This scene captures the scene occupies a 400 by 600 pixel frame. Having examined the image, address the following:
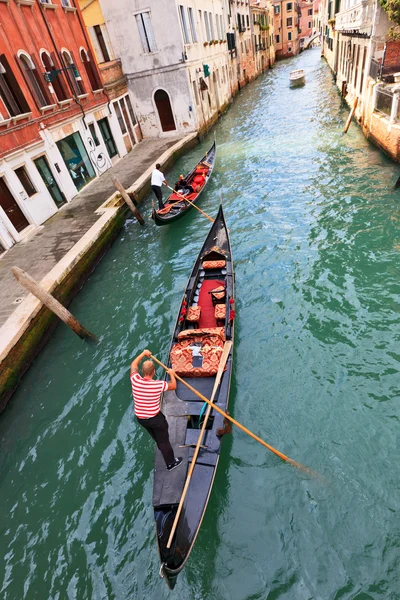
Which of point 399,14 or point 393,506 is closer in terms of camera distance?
point 393,506

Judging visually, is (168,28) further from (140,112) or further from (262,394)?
(262,394)

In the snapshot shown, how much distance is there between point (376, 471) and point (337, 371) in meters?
1.54

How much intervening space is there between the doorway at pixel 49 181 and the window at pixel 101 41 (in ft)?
31.5

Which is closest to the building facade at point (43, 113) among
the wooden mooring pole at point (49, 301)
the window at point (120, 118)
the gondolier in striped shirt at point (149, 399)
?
the window at point (120, 118)

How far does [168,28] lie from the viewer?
15.4 meters

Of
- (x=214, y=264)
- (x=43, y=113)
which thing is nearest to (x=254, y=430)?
(x=214, y=264)

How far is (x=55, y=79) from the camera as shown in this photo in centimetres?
1170

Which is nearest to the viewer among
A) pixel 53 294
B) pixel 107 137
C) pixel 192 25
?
pixel 53 294

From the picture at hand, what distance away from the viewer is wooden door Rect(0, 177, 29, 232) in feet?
31.4

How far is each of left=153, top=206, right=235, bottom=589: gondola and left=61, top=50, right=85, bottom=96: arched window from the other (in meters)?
9.69

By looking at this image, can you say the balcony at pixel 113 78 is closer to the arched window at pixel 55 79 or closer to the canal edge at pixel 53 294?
the arched window at pixel 55 79

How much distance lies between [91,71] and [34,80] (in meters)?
4.17

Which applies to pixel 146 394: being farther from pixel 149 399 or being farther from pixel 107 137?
pixel 107 137

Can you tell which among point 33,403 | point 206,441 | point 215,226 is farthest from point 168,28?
point 206,441
